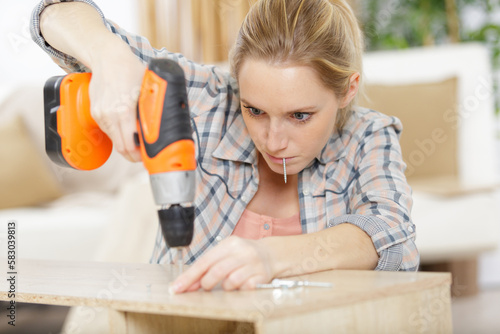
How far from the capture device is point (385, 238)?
1.14 metres

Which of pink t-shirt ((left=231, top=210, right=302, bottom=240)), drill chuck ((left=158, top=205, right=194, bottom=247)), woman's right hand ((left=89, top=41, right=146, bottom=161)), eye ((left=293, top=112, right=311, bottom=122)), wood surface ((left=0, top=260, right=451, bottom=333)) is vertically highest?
woman's right hand ((left=89, top=41, right=146, bottom=161))

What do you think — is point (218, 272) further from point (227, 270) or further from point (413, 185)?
point (413, 185)

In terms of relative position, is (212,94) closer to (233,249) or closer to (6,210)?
(233,249)

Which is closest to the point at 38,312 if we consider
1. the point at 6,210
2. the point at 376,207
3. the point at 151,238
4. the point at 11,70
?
the point at 6,210

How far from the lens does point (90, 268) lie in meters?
1.22

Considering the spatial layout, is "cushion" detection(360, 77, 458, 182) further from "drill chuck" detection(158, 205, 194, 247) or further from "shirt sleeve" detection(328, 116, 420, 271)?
"drill chuck" detection(158, 205, 194, 247)

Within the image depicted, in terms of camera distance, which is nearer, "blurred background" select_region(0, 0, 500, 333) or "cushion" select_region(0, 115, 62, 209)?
"blurred background" select_region(0, 0, 500, 333)

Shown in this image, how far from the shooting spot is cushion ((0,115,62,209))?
2.75m

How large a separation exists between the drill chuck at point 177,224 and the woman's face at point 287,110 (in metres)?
0.33

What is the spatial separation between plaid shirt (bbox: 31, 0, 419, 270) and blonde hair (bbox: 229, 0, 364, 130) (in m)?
0.13

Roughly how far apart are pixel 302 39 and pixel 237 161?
1.07ft

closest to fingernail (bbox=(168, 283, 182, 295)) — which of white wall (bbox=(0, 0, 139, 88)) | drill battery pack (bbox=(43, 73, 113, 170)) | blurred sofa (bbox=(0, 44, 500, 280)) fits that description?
drill battery pack (bbox=(43, 73, 113, 170))

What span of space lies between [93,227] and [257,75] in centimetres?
149

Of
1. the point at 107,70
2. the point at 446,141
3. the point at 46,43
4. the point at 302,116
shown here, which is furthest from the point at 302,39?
the point at 446,141
